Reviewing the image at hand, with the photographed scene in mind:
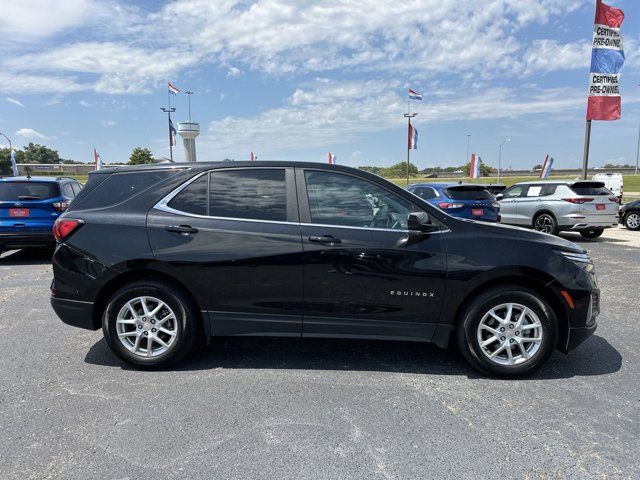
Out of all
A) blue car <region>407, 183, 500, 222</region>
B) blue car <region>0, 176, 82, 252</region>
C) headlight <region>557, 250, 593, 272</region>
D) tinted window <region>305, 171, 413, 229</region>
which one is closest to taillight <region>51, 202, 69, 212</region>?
blue car <region>0, 176, 82, 252</region>

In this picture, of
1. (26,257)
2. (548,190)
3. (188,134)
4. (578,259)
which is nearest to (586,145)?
(548,190)

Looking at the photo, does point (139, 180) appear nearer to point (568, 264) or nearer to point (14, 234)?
point (568, 264)

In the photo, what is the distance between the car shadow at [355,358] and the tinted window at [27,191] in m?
5.74

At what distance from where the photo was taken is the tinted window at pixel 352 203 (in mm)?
3668

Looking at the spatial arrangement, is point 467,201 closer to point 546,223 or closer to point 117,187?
point 546,223

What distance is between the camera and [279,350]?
4242 mm

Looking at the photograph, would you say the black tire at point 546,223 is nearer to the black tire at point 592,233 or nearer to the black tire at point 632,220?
the black tire at point 592,233

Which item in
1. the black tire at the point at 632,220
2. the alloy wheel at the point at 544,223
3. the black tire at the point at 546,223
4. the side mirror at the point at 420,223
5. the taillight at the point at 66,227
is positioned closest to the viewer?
the side mirror at the point at 420,223

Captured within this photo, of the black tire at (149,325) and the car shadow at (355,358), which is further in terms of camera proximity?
the car shadow at (355,358)

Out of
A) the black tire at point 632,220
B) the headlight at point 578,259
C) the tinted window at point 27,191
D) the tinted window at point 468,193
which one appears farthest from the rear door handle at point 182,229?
the black tire at point 632,220

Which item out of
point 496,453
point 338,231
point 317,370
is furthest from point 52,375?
point 496,453

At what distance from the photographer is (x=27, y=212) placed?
8578 mm

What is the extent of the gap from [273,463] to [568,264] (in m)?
2.75

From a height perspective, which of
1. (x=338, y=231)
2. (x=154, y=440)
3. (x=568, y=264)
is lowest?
(x=154, y=440)
